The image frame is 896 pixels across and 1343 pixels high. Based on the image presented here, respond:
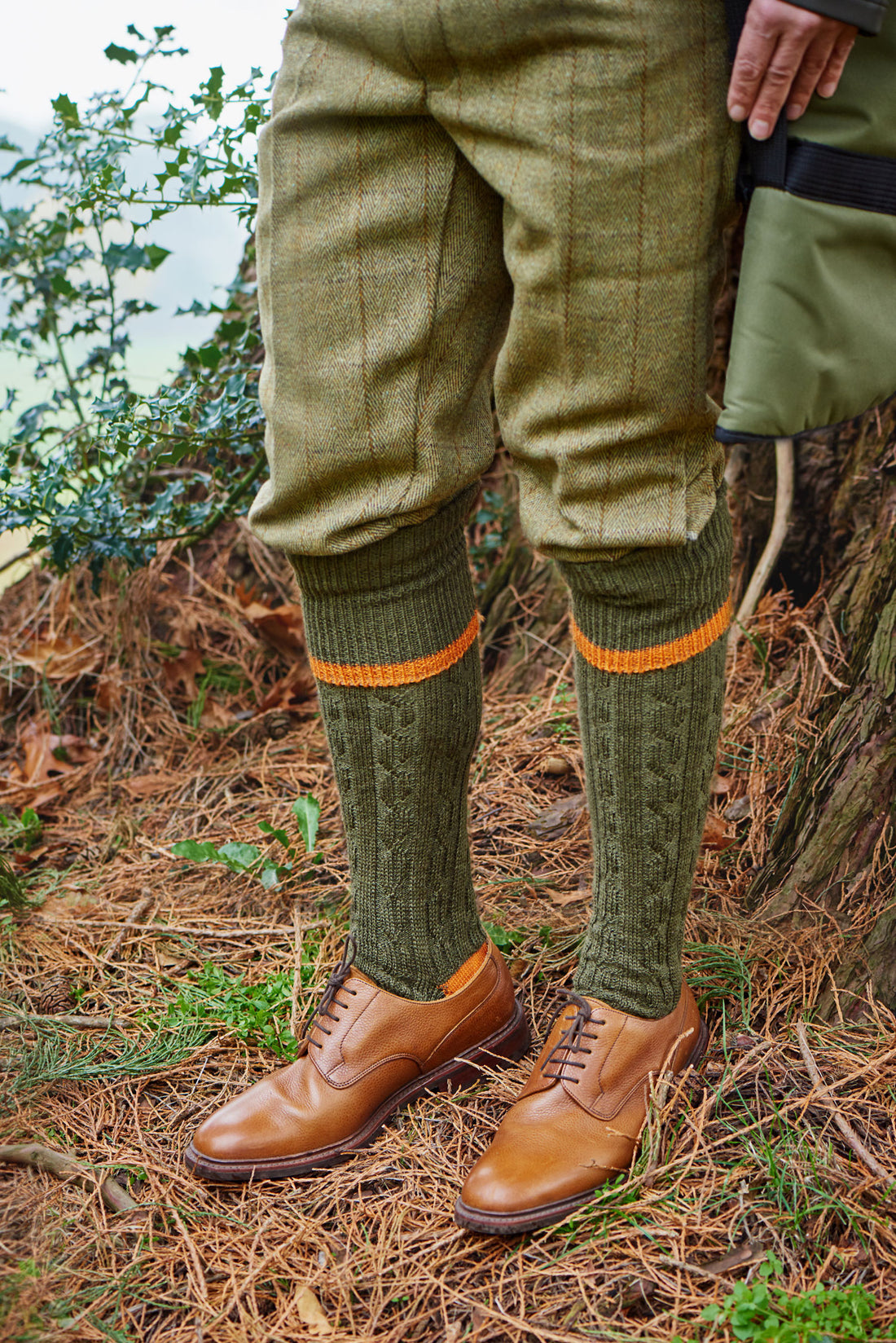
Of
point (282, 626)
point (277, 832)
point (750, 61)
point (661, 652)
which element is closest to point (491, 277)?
point (750, 61)

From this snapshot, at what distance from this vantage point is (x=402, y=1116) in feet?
3.91

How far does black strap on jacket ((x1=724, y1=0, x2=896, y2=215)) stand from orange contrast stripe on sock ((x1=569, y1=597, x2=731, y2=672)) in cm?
41

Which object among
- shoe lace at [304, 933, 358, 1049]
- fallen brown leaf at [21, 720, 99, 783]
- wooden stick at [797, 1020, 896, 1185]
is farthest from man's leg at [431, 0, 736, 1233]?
fallen brown leaf at [21, 720, 99, 783]

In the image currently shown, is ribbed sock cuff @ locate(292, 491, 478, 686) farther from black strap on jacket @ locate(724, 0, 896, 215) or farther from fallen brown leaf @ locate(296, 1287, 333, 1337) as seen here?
fallen brown leaf @ locate(296, 1287, 333, 1337)

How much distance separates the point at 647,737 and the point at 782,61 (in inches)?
24.4

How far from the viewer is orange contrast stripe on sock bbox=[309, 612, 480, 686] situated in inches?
42.1

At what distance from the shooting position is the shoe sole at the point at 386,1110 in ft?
3.59

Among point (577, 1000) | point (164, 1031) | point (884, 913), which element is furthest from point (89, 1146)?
point (884, 913)

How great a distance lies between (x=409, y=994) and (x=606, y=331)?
797 mm

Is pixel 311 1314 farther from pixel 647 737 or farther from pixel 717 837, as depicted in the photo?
pixel 717 837

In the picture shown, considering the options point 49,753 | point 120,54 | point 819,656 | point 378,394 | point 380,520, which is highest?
point 120,54

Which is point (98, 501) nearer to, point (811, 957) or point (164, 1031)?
point (164, 1031)

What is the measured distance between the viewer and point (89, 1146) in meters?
1.15

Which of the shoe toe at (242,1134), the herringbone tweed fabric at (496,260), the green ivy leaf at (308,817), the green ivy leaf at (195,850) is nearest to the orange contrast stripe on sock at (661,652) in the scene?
the herringbone tweed fabric at (496,260)
